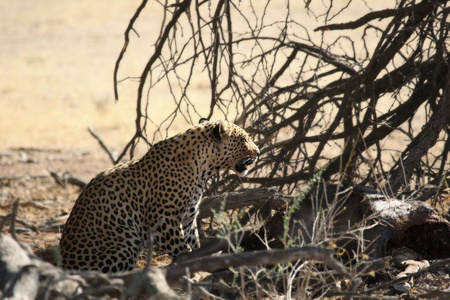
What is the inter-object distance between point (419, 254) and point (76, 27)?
24423 millimetres

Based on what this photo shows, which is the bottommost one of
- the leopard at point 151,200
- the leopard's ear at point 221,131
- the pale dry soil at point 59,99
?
the leopard at point 151,200

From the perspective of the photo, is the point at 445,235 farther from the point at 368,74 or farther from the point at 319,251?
the point at 319,251

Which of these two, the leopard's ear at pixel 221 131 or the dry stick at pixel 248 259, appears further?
the leopard's ear at pixel 221 131

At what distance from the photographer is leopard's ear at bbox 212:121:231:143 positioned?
624 centimetres

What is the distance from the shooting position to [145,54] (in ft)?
79.3

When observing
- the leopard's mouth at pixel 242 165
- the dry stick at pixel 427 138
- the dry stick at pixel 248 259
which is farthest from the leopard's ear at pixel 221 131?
the dry stick at pixel 248 259

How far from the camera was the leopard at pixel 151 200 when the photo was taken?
5.71 metres

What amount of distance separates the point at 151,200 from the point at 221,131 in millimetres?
742

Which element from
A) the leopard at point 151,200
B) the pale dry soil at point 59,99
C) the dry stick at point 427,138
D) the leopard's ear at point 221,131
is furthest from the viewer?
the pale dry soil at point 59,99

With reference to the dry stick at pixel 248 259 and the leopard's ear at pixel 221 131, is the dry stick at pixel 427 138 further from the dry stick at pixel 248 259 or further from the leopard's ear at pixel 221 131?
the dry stick at pixel 248 259

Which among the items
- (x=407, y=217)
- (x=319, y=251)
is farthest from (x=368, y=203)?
(x=319, y=251)

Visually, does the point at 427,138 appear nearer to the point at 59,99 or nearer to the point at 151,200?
the point at 151,200

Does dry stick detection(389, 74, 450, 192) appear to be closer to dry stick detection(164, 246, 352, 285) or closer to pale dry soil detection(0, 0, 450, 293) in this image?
pale dry soil detection(0, 0, 450, 293)

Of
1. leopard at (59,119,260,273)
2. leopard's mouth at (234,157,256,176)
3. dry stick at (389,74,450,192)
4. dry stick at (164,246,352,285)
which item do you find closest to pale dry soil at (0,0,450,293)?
leopard at (59,119,260,273)
